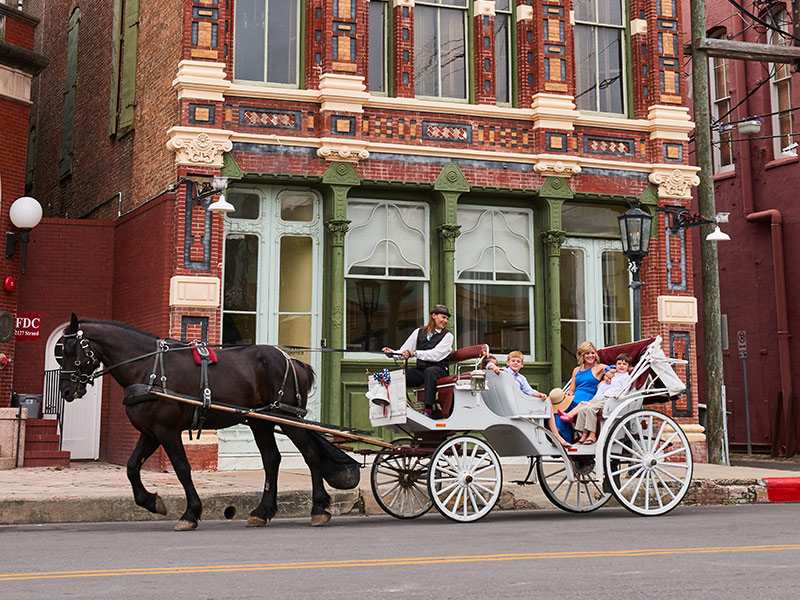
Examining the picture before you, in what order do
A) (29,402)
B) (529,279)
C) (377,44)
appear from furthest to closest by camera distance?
1. (529,279)
2. (377,44)
3. (29,402)

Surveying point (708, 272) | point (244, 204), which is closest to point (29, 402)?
point (244, 204)

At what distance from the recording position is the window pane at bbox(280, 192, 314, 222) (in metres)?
16.1

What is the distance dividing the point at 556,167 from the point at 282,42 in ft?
16.1

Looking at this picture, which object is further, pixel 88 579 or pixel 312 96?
pixel 312 96

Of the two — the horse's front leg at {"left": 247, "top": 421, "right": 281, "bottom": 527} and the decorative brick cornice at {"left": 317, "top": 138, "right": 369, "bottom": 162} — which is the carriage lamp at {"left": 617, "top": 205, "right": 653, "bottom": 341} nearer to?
the decorative brick cornice at {"left": 317, "top": 138, "right": 369, "bottom": 162}

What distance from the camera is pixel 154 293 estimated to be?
15.7m

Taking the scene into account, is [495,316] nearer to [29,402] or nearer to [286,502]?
[286,502]

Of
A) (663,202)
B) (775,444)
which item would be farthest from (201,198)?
(775,444)

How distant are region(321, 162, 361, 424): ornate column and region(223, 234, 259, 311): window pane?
3.72ft

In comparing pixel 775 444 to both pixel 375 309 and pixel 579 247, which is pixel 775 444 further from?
pixel 375 309

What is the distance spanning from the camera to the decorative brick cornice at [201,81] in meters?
15.3

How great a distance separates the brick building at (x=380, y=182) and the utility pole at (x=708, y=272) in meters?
0.40

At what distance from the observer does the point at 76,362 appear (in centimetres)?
988

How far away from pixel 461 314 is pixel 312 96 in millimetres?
4216
